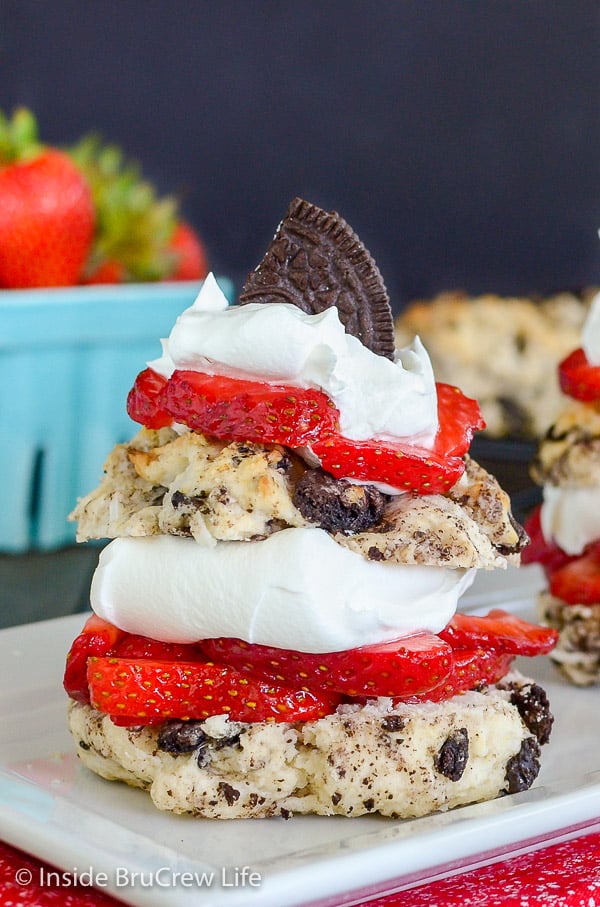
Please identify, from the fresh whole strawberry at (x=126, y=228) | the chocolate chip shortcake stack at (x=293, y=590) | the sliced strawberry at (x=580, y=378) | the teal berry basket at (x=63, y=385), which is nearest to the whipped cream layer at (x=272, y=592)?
the chocolate chip shortcake stack at (x=293, y=590)

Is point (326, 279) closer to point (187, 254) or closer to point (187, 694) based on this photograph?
point (187, 694)

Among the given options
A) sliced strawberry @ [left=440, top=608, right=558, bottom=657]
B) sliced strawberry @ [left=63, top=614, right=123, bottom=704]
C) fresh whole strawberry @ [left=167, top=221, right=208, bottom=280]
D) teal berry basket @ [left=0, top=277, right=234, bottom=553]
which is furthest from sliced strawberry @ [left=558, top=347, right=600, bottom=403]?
fresh whole strawberry @ [left=167, top=221, right=208, bottom=280]

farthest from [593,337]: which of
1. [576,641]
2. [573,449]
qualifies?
[576,641]

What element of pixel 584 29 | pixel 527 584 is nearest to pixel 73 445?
pixel 527 584

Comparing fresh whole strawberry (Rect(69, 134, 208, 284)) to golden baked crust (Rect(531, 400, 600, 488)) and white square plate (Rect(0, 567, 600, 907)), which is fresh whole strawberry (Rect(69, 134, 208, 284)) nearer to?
golden baked crust (Rect(531, 400, 600, 488))

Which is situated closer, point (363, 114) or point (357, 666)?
point (357, 666)

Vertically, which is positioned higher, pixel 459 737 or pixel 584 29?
pixel 584 29

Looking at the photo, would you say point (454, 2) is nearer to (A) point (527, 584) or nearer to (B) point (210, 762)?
(A) point (527, 584)
